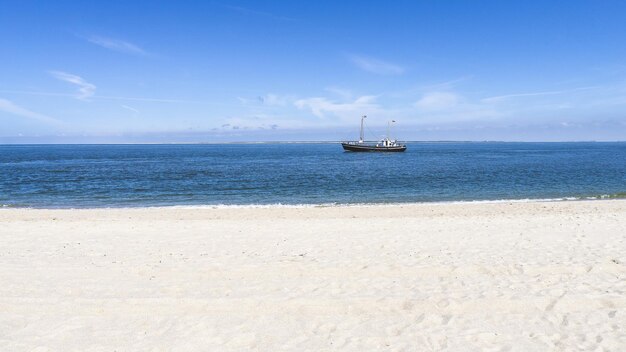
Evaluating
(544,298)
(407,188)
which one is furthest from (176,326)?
(407,188)

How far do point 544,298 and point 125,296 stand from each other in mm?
6990

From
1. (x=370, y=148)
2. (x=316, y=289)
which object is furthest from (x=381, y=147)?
(x=316, y=289)

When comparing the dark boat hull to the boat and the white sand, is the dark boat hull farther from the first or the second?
the white sand

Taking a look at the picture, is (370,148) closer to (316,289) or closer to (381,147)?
(381,147)

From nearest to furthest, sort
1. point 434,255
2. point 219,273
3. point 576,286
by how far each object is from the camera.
A: point 576,286 → point 219,273 → point 434,255

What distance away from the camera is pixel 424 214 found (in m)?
19.0

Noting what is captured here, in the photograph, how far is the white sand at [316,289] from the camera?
566 centimetres

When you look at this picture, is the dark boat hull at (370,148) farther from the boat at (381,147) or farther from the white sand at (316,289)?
the white sand at (316,289)

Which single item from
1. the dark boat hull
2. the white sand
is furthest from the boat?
the white sand

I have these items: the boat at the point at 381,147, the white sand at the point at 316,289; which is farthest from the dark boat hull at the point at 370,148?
the white sand at the point at 316,289

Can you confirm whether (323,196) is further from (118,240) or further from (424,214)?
(118,240)

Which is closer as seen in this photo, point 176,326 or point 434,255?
point 176,326

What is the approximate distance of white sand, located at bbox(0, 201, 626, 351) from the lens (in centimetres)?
566

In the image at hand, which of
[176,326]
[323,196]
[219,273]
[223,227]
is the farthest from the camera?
[323,196]
